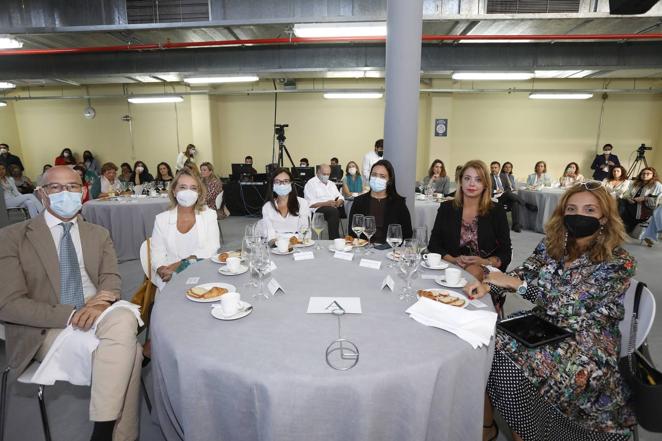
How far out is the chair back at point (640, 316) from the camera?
62.6 inches

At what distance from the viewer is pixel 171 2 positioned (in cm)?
489

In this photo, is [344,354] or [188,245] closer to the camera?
[344,354]

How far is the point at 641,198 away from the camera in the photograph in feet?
21.9

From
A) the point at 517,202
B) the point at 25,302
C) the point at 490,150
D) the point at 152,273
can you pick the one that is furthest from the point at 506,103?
the point at 25,302

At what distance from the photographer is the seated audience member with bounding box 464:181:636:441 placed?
5.41 ft

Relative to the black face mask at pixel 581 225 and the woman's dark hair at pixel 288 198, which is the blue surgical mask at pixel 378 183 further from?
the black face mask at pixel 581 225

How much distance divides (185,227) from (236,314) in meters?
1.60

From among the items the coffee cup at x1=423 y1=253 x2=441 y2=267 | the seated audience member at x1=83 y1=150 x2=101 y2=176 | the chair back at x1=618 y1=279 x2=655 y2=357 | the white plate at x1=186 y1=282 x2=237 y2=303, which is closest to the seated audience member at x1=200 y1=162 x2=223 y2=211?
the white plate at x1=186 y1=282 x2=237 y2=303

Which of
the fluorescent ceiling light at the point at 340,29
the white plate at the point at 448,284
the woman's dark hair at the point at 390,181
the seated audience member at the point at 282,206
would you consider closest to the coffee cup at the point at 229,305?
the white plate at the point at 448,284

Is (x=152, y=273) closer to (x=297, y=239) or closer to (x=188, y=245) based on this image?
(x=188, y=245)

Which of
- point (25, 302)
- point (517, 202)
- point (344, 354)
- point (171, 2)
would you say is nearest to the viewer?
point (344, 354)

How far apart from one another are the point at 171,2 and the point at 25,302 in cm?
460

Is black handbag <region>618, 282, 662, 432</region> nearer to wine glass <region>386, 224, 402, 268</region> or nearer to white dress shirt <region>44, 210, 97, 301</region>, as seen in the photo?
wine glass <region>386, 224, 402, 268</region>

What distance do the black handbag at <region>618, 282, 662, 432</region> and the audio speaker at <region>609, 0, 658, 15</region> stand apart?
3652mm
